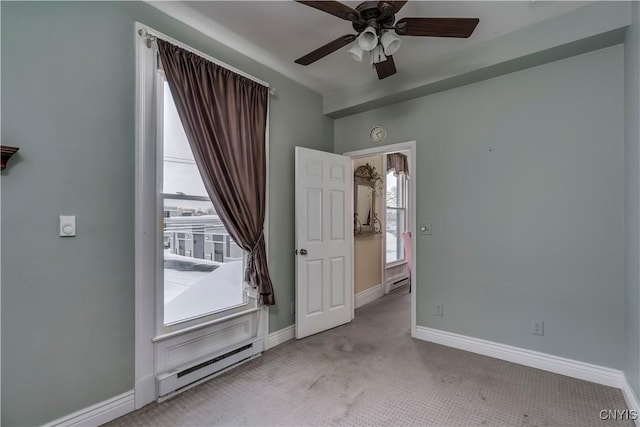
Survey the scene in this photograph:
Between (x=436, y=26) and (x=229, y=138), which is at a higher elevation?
(x=436, y=26)

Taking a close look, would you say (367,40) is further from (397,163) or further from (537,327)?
(397,163)

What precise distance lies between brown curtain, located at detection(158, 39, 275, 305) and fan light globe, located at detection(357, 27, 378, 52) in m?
1.14

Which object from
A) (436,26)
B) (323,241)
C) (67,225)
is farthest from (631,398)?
(67,225)

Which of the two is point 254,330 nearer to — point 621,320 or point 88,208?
point 88,208

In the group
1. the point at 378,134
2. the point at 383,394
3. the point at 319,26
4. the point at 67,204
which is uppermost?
the point at 319,26

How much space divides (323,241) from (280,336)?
3.48ft

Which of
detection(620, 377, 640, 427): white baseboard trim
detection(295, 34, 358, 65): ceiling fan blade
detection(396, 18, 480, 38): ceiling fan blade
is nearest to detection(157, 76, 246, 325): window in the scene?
detection(295, 34, 358, 65): ceiling fan blade

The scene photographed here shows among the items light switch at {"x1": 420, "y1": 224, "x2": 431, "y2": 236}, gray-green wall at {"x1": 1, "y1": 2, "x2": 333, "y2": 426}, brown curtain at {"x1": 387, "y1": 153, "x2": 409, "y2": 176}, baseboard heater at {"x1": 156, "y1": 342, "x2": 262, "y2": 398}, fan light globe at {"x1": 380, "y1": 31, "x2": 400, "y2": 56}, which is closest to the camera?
gray-green wall at {"x1": 1, "y1": 2, "x2": 333, "y2": 426}

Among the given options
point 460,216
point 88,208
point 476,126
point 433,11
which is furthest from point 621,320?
point 88,208

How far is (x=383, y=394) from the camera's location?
2051 millimetres

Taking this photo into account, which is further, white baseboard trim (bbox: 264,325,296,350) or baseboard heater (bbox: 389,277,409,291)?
baseboard heater (bbox: 389,277,409,291)

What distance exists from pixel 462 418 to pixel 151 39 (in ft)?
10.4

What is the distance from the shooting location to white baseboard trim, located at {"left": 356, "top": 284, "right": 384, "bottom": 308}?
413 cm

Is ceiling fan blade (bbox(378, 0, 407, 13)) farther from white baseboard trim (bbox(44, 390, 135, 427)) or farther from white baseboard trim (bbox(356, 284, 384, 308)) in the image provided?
white baseboard trim (bbox(356, 284, 384, 308))
